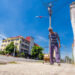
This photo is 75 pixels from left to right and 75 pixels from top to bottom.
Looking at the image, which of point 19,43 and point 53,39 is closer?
point 53,39

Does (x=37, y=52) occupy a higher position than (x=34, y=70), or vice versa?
(x=34, y=70)

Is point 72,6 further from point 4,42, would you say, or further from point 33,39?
point 33,39

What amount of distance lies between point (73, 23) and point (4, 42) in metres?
58.2

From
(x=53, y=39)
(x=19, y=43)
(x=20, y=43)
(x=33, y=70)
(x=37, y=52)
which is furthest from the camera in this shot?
(x=20, y=43)

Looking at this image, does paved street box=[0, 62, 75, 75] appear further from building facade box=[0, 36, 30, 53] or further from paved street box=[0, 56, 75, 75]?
building facade box=[0, 36, 30, 53]

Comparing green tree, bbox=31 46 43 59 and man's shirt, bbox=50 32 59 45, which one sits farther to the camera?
green tree, bbox=31 46 43 59

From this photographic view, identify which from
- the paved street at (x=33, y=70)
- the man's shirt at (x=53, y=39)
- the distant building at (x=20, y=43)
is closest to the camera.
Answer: the paved street at (x=33, y=70)

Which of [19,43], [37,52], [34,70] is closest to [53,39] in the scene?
[34,70]

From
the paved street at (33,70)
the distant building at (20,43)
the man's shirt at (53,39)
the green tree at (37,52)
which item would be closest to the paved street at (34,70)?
the paved street at (33,70)

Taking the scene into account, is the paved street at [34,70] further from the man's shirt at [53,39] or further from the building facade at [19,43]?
the building facade at [19,43]

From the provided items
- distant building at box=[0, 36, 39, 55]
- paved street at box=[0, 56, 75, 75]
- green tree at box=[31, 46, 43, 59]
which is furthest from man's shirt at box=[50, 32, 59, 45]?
distant building at box=[0, 36, 39, 55]

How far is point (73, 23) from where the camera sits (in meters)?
6.74

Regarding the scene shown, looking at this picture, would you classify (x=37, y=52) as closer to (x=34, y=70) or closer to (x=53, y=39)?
(x=53, y=39)

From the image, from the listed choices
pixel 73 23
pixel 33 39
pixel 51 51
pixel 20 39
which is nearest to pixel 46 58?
pixel 51 51
